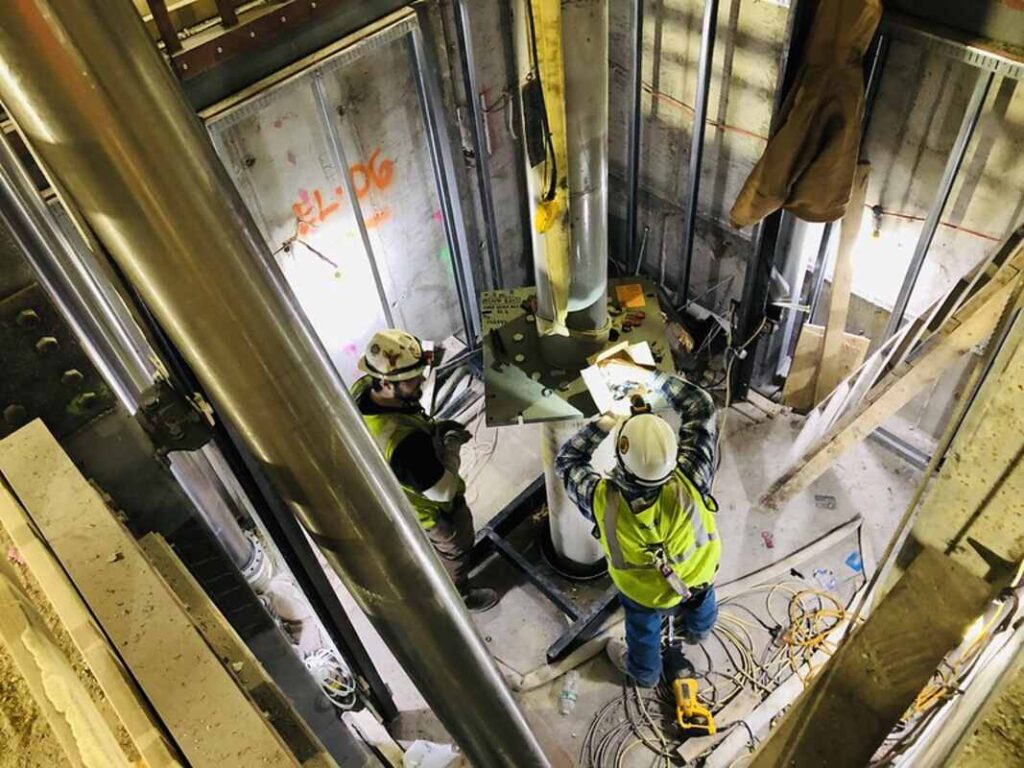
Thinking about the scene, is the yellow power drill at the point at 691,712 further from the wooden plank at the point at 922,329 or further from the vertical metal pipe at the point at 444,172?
the vertical metal pipe at the point at 444,172

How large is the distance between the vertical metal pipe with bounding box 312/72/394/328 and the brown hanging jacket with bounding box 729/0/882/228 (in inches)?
85.9

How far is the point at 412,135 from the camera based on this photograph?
4.78 meters

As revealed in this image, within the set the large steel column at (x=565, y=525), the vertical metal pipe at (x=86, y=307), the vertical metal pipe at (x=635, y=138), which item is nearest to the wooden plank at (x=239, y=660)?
the vertical metal pipe at (x=86, y=307)

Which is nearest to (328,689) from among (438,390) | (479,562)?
(479,562)

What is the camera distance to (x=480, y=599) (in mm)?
4906

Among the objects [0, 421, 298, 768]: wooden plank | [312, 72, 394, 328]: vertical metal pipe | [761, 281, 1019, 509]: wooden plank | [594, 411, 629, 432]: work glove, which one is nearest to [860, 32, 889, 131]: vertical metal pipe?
[761, 281, 1019, 509]: wooden plank

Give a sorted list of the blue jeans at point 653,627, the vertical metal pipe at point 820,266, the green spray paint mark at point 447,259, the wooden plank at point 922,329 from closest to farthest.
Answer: the wooden plank at point 922,329 < the blue jeans at point 653,627 < the vertical metal pipe at point 820,266 < the green spray paint mark at point 447,259

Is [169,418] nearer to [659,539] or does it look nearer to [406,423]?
[406,423]

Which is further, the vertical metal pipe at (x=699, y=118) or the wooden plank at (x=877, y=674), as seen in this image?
the vertical metal pipe at (x=699, y=118)

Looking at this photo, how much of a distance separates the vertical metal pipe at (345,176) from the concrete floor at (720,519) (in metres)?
1.26

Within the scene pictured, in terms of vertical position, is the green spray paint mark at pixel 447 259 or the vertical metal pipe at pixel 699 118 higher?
the vertical metal pipe at pixel 699 118

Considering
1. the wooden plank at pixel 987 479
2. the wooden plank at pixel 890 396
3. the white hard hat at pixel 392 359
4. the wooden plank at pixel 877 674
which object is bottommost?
the wooden plank at pixel 890 396

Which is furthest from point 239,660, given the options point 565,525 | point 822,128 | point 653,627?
point 822,128

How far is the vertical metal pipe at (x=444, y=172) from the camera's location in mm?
4434
